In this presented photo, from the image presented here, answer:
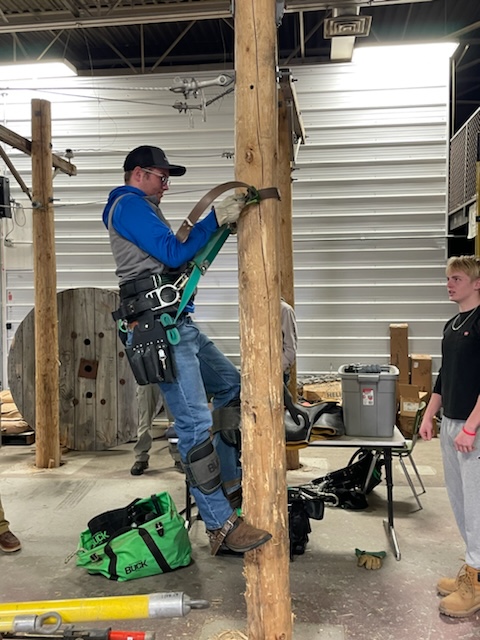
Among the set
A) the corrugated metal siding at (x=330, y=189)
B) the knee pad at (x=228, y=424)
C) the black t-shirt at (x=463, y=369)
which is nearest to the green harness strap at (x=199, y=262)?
the knee pad at (x=228, y=424)

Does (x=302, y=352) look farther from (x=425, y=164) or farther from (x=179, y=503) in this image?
(x=179, y=503)

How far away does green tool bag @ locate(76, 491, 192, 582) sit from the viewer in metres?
3.38

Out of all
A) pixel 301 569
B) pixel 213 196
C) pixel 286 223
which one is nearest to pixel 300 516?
pixel 301 569

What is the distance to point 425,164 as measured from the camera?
8445mm

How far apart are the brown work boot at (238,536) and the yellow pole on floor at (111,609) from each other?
0.28m

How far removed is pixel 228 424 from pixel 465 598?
1.56m

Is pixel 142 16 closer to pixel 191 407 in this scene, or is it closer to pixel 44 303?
pixel 44 303

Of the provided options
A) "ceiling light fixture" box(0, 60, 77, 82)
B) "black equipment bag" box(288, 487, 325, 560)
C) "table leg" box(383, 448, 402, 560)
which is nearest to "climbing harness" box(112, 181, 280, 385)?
"black equipment bag" box(288, 487, 325, 560)

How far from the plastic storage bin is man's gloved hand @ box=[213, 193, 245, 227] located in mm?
1883

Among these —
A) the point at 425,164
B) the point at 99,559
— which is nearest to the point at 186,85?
the point at 99,559

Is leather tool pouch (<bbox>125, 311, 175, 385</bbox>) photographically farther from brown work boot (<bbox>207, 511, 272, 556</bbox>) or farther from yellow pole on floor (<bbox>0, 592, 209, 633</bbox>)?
yellow pole on floor (<bbox>0, 592, 209, 633</bbox>)

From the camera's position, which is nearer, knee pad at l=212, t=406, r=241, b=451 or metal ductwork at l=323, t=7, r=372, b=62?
knee pad at l=212, t=406, r=241, b=451

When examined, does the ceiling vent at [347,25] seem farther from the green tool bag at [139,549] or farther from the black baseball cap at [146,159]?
the green tool bag at [139,549]

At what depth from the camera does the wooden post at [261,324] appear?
2.31 meters
